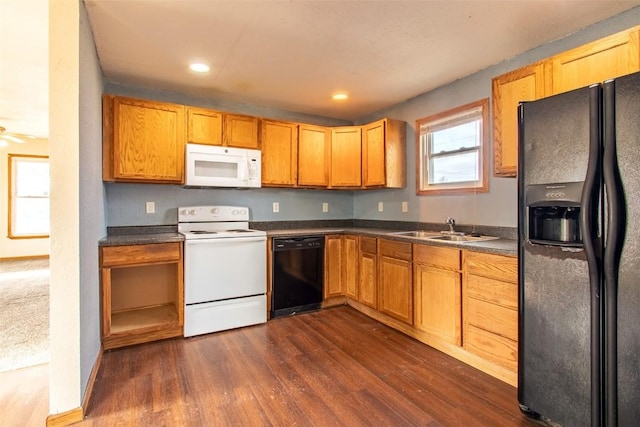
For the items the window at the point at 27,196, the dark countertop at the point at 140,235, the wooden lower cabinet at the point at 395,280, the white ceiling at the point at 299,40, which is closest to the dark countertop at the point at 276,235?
the dark countertop at the point at 140,235

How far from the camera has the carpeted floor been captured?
2.49 metres

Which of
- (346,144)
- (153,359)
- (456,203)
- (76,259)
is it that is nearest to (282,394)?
(153,359)

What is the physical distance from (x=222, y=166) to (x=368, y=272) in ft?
6.17

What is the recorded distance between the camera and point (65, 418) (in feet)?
5.66

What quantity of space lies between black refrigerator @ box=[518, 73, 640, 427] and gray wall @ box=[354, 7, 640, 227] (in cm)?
102

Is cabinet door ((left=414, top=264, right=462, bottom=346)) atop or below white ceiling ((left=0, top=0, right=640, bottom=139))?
below

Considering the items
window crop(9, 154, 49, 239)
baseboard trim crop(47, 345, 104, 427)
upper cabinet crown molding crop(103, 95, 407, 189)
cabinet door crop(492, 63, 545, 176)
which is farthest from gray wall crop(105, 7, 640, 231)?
window crop(9, 154, 49, 239)

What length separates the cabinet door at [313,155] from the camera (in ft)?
12.6

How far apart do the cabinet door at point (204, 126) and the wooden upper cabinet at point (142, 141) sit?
0.08 meters

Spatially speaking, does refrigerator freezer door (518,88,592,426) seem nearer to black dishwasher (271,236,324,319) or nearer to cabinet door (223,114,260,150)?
black dishwasher (271,236,324,319)

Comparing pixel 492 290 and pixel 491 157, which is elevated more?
pixel 491 157

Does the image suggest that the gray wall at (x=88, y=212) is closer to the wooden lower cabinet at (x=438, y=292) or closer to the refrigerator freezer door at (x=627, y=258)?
the wooden lower cabinet at (x=438, y=292)

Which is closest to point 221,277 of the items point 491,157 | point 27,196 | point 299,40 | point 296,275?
point 296,275

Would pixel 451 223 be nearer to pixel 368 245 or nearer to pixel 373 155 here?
pixel 368 245
